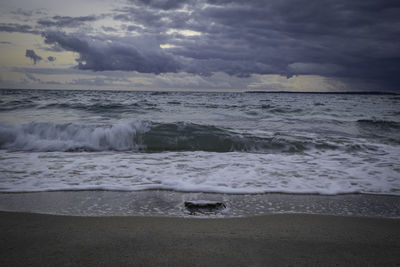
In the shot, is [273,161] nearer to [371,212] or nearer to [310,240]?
[371,212]

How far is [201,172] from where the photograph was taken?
4656 millimetres

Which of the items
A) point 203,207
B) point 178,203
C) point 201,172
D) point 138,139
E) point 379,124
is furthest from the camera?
point 379,124

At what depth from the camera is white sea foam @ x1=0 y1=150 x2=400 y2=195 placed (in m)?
3.81

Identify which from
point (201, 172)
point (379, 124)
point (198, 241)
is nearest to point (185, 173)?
point (201, 172)

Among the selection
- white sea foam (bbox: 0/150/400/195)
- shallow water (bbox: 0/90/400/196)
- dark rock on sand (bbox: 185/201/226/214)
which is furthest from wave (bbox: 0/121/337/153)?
dark rock on sand (bbox: 185/201/226/214)

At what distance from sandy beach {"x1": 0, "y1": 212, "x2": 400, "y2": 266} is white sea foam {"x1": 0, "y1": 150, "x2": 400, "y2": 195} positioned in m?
1.13

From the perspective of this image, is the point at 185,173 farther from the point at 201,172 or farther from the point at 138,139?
the point at 138,139

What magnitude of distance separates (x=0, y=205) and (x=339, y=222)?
12.3 ft

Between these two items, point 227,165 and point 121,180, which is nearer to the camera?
point 121,180

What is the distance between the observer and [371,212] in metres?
2.99

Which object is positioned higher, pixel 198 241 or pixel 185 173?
pixel 198 241

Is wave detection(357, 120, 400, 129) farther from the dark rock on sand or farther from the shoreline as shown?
the dark rock on sand

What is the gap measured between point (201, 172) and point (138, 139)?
12.7 feet

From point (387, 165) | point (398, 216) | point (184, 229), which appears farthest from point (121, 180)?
point (387, 165)
